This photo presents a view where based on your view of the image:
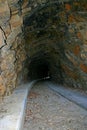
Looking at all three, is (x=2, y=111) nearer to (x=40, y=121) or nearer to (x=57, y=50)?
(x=40, y=121)

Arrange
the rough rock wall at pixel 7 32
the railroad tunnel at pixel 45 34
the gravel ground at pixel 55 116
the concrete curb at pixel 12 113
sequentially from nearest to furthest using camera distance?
the concrete curb at pixel 12 113, the gravel ground at pixel 55 116, the rough rock wall at pixel 7 32, the railroad tunnel at pixel 45 34

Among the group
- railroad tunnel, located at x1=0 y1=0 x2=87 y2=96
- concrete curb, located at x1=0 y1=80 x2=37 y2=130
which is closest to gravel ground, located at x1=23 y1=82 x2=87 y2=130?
concrete curb, located at x1=0 y1=80 x2=37 y2=130

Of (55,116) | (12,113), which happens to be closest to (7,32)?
(12,113)

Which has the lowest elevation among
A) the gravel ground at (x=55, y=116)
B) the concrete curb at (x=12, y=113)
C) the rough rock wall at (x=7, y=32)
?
the gravel ground at (x=55, y=116)

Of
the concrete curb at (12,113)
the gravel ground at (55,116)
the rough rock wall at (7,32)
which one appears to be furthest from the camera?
the rough rock wall at (7,32)

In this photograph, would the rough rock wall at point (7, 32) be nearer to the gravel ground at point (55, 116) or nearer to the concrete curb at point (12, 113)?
the concrete curb at point (12, 113)

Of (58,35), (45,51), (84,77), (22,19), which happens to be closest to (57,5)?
(22,19)

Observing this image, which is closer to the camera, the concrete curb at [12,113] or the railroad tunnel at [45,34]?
the concrete curb at [12,113]

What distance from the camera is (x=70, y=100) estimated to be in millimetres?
8922

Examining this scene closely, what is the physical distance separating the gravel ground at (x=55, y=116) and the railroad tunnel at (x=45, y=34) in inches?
44.8

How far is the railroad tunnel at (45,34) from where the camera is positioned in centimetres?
740

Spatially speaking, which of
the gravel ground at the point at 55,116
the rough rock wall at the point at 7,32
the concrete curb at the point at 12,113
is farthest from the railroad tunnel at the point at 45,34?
the gravel ground at the point at 55,116

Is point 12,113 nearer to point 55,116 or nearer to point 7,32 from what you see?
point 55,116

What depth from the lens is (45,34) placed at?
35.3ft
